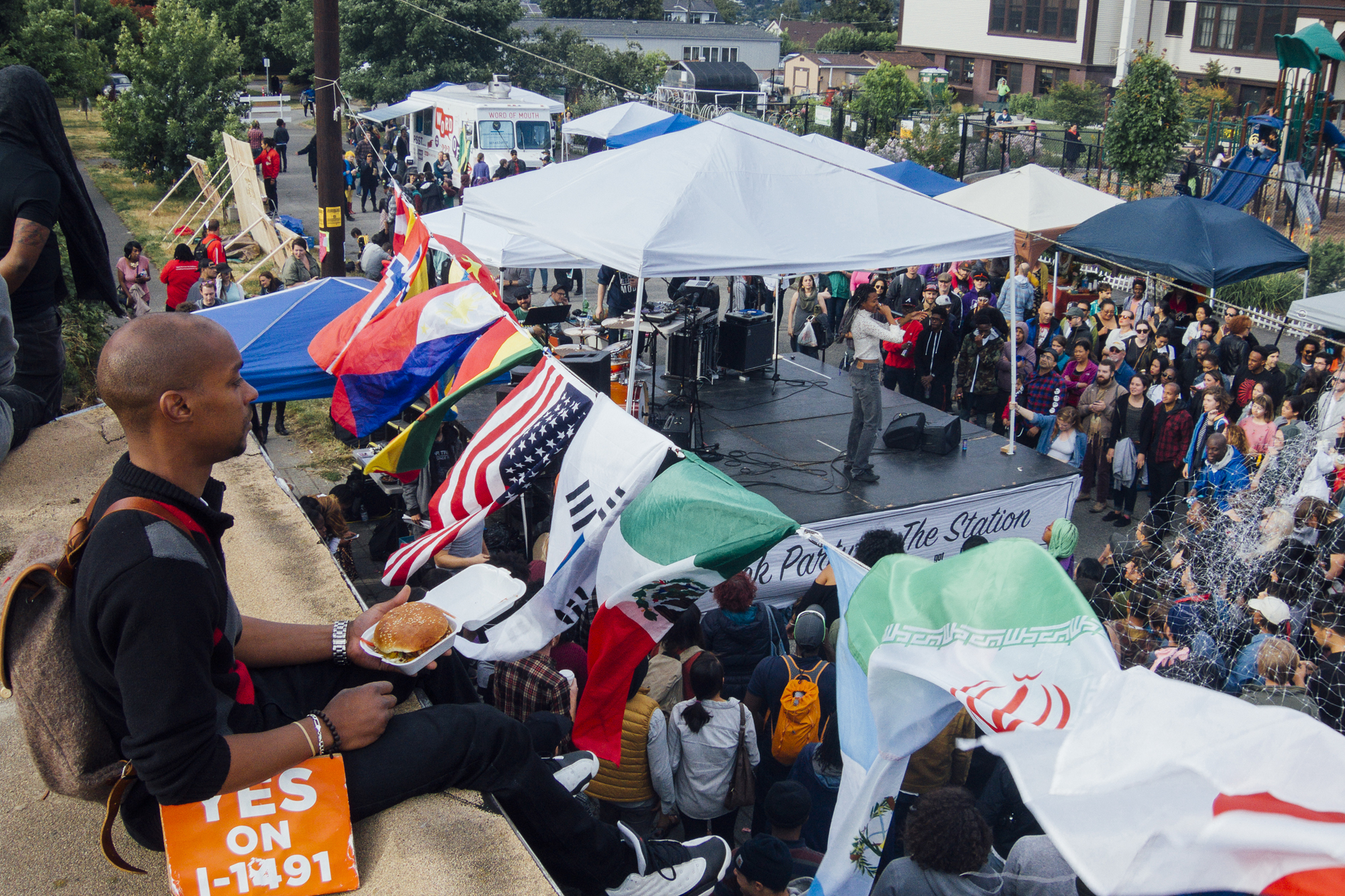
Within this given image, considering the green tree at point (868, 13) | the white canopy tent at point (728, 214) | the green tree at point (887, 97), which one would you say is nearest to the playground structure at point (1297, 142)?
the white canopy tent at point (728, 214)

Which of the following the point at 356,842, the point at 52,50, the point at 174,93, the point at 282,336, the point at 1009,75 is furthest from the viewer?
the point at 1009,75

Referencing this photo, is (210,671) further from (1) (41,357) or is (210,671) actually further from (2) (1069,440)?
(2) (1069,440)

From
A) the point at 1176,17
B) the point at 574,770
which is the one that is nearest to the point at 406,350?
the point at 574,770

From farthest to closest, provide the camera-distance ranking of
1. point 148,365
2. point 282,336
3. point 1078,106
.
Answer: point 1078,106 < point 282,336 < point 148,365

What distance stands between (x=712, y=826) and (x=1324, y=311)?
8.66 m

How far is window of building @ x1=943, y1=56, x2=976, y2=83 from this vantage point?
57.1 m

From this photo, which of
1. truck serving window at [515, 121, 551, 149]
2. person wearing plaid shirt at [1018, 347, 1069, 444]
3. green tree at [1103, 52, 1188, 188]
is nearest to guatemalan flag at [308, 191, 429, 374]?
person wearing plaid shirt at [1018, 347, 1069, 444]

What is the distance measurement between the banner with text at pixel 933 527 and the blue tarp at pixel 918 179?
8.67 metres

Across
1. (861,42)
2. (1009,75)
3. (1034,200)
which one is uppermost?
(861,42)

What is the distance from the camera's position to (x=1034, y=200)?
1404cm

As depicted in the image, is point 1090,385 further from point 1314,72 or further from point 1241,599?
A: point 1314,72

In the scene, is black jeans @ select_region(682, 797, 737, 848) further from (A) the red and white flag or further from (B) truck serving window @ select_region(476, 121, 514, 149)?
(B) truck serving window @ select_region(476, 121, 514, 149)

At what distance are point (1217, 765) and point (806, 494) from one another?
7.02 m

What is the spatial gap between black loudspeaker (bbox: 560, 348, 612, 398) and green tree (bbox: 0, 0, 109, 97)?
18453 millimetres
